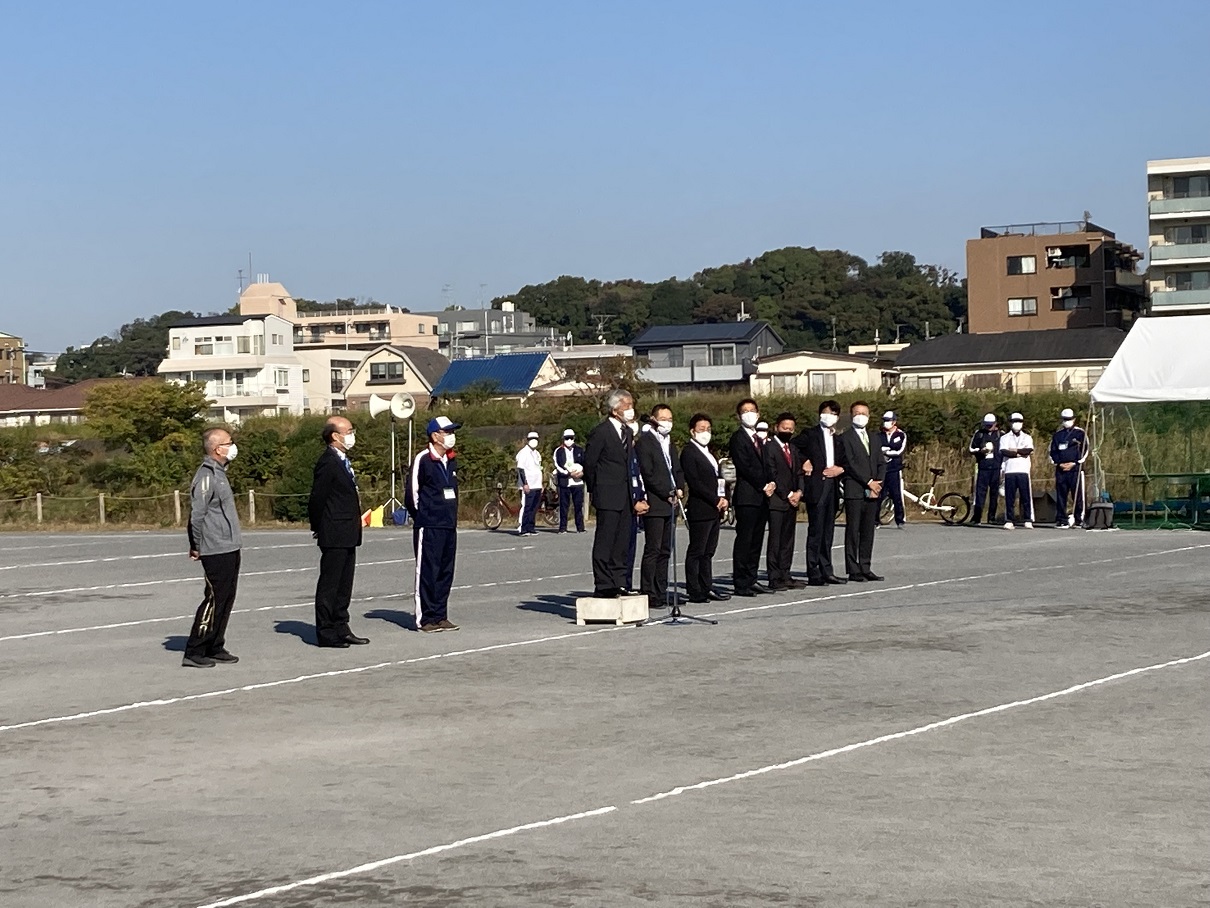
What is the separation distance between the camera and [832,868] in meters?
6.70

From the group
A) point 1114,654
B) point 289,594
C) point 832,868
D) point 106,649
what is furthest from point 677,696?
point 289,594

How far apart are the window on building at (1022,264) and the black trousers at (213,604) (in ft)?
273

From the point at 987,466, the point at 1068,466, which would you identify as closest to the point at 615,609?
the point at 1068,466

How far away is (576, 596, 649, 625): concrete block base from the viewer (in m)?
15.7

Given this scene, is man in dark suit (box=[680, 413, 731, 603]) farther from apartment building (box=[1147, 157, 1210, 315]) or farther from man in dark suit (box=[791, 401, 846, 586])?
apartment building (box=[1147, 157, 1210, 315])

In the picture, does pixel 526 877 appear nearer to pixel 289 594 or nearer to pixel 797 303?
pixel 289 594

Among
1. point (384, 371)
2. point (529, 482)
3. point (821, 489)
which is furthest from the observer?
point (384, 371)

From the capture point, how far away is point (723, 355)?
106438 mm

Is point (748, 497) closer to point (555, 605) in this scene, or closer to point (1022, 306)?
point (555, 605)

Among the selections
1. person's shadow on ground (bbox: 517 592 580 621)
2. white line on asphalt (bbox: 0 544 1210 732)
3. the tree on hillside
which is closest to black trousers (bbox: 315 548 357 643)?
white line on asphalt (bbox: 0 544 1210 732)

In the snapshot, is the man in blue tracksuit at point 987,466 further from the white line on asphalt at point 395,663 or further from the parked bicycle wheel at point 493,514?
the white line on asphalt at point 395,663

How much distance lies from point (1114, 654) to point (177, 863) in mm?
8397

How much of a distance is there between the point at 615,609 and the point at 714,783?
719 cm

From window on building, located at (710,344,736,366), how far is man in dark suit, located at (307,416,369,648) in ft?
301
